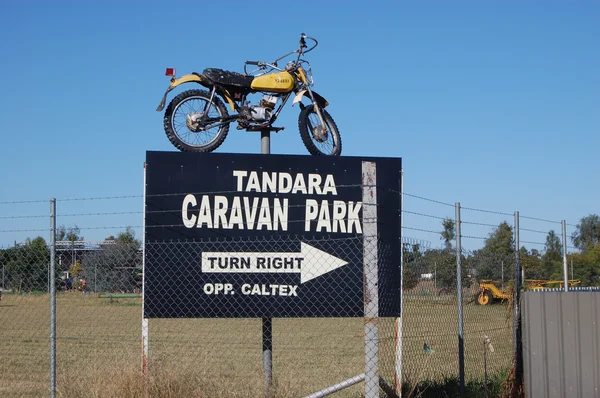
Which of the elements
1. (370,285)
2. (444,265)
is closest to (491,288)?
(444,265)

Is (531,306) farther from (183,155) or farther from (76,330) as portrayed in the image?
(76,330)

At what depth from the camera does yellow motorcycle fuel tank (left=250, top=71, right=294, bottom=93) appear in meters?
8.34

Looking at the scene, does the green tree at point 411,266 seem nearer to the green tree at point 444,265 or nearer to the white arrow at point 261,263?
the green tree at point 444,265

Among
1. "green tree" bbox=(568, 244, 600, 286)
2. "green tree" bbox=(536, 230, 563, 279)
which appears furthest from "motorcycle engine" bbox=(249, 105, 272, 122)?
"green tree" bbox=(568, 244, 600, 286)

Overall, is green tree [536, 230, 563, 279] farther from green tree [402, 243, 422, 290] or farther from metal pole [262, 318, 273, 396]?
metal pole [262, 318, 273, 396]

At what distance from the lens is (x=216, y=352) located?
15688mm

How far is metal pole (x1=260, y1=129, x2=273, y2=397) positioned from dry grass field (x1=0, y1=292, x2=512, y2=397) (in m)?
0.10

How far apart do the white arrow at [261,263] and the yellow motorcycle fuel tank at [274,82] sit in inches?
70.7

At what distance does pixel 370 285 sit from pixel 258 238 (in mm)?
2010

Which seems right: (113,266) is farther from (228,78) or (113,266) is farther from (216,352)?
(216,352)

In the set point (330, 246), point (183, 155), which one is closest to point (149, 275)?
point (183, 155)

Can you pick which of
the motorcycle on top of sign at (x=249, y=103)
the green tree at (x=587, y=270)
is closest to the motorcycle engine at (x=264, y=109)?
the motorcycle on top of sign at (x=249, y=103)

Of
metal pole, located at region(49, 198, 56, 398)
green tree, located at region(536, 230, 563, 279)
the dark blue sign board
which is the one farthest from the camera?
green tree, located at region(536, 230, 563, 279)

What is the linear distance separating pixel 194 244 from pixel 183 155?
36.9 inches
